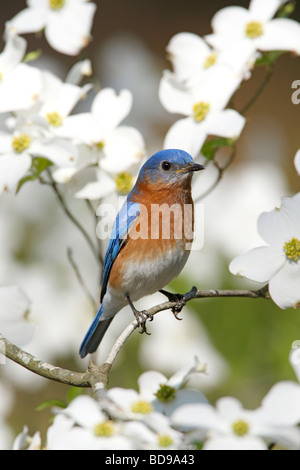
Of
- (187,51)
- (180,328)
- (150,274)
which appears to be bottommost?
(180,328)

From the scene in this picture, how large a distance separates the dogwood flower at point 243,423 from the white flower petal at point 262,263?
0.54 m

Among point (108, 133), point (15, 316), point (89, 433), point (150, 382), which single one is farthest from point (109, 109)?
point (89, 433)

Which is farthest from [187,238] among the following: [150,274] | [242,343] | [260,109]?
[260,109]

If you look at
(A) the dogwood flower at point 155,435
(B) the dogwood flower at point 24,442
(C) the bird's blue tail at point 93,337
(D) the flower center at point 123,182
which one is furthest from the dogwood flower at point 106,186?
(A) the dogwood flower at point 155,435

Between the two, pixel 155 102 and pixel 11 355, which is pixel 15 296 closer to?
pixel 11 355

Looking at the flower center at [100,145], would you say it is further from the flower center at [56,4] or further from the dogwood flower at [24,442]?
the dogwood flower at [24,442]

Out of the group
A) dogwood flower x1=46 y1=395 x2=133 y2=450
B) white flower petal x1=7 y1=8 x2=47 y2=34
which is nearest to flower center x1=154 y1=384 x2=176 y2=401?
dogwood flower x1=46 y1=395 x2=133 y2=450

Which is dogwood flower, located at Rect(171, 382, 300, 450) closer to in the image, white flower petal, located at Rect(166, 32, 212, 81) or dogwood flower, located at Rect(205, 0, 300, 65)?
dogwood flower, located at Rect(205, 0, 300, 65)

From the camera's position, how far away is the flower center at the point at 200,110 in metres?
2.33

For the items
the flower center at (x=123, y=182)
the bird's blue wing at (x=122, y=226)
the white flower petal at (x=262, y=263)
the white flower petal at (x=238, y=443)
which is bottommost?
the white flower petal at (x=238, y=443)

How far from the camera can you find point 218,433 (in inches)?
47.3

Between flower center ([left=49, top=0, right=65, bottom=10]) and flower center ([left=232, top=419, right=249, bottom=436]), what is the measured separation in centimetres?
188

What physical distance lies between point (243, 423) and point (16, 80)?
150cm
